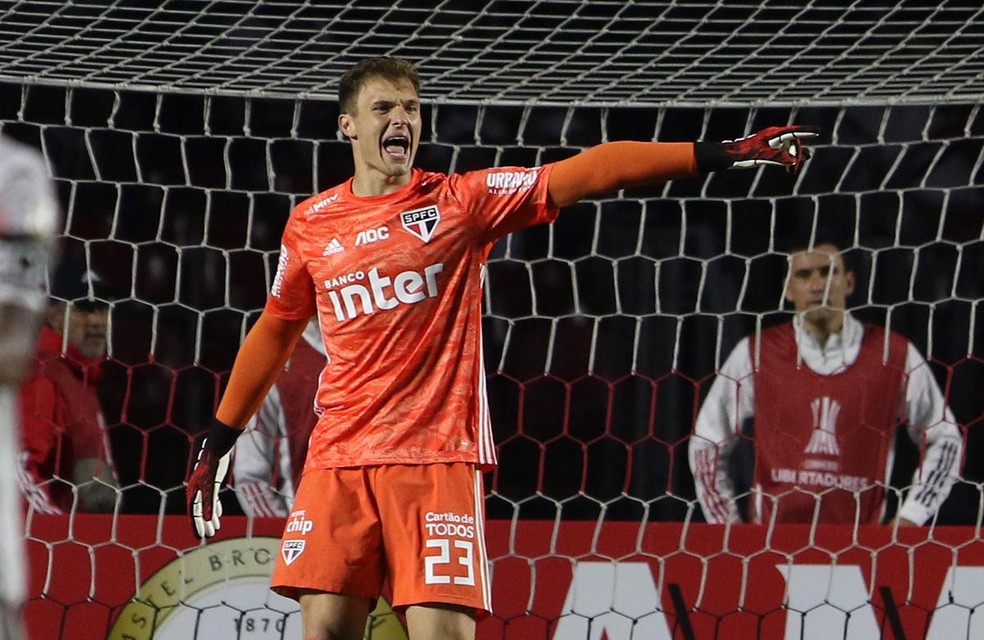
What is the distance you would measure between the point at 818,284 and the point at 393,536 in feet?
6.81

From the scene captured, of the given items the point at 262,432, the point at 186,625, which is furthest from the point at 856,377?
the point at 186,625

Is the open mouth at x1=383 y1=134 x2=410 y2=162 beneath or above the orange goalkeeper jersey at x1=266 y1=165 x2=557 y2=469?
above

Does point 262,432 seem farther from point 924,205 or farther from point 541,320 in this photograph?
point 924,205

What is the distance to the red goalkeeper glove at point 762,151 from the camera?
3.02 metres

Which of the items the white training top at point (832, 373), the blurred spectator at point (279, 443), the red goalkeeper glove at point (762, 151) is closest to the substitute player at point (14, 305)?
the red goalkeeper glove at point (762, 151)

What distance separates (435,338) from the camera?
315 centimetres

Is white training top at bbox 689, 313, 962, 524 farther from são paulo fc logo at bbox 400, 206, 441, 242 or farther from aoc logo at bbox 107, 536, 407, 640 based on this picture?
são paulo fc logo at bbox 400, 206, 441, 242

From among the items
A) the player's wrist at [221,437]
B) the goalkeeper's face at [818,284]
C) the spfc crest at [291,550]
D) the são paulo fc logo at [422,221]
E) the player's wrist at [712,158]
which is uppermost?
the goalkeeper's face at [818,284]

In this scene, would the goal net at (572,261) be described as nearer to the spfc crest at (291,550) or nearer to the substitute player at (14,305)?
the spfc crest at (291,550)

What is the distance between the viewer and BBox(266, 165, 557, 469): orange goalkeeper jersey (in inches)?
→ 123

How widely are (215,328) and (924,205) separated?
2.54 meters

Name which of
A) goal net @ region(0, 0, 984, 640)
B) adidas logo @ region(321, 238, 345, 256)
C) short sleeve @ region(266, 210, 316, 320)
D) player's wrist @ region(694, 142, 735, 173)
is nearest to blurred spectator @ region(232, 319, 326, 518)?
goal net @ region(0, 0, 984, 640)

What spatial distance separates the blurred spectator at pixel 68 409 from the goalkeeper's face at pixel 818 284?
207cm

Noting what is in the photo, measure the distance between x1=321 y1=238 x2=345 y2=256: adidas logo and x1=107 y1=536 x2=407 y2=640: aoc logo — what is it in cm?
109
